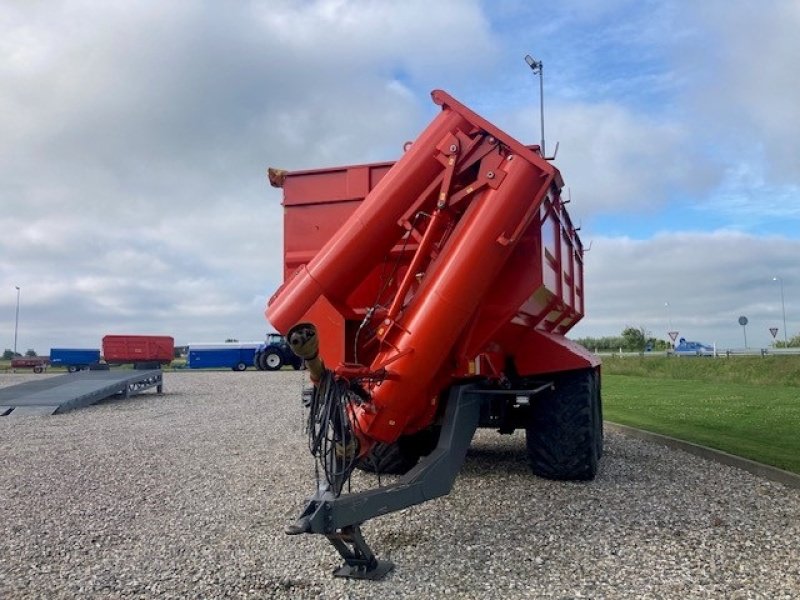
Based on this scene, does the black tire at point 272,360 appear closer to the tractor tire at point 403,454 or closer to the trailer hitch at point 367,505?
the tractor tire at point 403,454

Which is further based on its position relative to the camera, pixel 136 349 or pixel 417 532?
pixel 136 349

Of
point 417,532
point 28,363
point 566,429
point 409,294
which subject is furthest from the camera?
point 28,363

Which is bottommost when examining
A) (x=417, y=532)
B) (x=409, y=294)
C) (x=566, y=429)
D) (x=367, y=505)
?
(x=417, y=532)

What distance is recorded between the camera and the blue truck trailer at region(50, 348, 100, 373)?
45.5 meters

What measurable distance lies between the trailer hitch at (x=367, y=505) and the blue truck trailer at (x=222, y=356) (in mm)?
34139

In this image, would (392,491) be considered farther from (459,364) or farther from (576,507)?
(576,507)

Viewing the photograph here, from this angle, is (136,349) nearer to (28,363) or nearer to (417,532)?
(28,363)

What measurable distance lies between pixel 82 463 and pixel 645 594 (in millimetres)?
7496

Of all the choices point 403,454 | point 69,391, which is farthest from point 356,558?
point 69,391

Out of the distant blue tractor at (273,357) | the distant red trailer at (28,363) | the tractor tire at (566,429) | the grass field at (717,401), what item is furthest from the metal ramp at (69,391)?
the distant red trailer at (28,363)

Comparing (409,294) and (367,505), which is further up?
(409,294)

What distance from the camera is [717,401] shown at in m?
17.8

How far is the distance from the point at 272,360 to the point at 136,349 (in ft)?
Result: 43.5

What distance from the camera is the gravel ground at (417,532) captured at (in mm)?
4410
